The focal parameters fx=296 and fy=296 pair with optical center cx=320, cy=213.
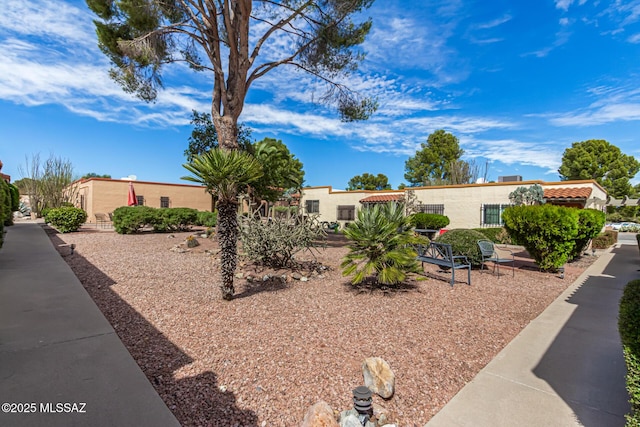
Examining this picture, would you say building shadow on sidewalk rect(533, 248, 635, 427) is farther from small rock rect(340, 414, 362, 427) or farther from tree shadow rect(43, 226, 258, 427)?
tree shadow rect(43, 226, 258, 427)

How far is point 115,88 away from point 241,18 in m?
5.69

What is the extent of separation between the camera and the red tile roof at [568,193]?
14.7m

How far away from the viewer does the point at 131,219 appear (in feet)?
46.7

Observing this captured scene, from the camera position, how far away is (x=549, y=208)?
25.8 feet

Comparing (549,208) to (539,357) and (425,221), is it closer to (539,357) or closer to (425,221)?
(539,357)

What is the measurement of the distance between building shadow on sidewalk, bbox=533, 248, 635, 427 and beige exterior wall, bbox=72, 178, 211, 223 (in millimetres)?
23558

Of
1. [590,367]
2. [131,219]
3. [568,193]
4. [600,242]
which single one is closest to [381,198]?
[568,193]

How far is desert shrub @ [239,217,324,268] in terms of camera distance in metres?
6.70

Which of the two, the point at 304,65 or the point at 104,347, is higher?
the point at 304,65

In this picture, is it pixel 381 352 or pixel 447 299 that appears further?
pixel 447 299

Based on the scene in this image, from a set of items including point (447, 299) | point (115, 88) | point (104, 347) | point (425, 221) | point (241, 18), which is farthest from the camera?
point (425, 221)

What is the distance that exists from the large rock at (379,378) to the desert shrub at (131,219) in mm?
14915

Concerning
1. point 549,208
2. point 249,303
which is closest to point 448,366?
point 249,303

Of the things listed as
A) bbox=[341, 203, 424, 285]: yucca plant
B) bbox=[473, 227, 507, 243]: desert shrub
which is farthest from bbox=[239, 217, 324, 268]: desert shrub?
bbox=[473, 227, 507, 243]: desert shrub
